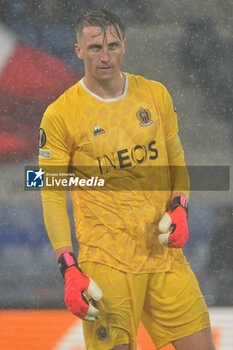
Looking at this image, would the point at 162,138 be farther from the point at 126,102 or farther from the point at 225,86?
the point at 225,86

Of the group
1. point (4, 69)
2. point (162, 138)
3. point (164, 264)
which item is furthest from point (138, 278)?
point (4, 69)

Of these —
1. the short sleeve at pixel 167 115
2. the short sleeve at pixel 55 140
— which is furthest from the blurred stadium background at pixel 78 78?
the short sleeve at pixel 55 140

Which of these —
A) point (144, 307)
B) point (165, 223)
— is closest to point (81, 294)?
point (144, 307)

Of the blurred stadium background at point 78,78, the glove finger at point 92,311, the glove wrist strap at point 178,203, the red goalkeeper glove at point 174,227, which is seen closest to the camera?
the glove finger at point 92,311

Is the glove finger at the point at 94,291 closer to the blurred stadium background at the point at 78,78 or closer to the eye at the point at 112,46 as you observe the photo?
the eye at the point at 112,46

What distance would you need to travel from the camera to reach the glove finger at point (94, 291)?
2.28m

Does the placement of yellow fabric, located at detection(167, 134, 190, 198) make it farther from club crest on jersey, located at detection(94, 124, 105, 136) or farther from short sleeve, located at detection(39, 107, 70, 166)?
short sleeve, located at detection(39, 107, 70, 166)

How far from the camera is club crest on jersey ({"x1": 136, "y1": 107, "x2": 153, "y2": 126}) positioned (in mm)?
2430

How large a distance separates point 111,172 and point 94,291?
1.35 feet

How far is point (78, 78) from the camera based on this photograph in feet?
11.5

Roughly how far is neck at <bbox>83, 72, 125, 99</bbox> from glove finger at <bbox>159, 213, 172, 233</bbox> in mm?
463

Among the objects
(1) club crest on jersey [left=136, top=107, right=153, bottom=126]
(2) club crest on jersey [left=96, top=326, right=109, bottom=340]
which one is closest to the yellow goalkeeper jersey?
(1) club crest on jersey [left=136, top=107, right=153, bottom=126]

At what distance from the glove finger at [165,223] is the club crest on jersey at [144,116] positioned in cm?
33

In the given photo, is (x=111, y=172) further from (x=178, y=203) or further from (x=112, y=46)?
(x=112, y=46)
